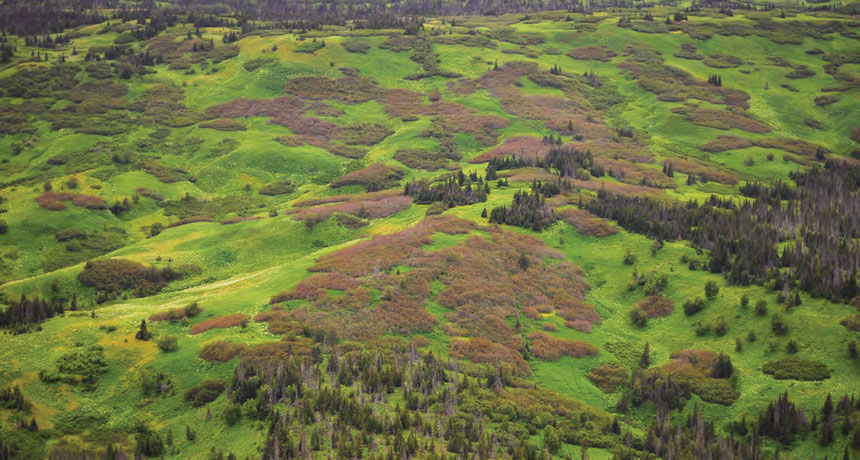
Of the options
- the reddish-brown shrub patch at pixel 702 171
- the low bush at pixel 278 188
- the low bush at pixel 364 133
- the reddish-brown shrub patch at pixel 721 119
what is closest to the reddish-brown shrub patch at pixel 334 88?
the low bush at pixel 364 133

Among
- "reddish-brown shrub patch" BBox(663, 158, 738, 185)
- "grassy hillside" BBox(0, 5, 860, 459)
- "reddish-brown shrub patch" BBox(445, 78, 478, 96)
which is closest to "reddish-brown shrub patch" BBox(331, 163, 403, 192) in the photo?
"grassy hillside" BBox(0, 5, 860, 459)

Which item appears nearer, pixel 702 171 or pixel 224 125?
pixel 702 171

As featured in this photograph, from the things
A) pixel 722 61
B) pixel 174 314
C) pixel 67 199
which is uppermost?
pixel 722 61

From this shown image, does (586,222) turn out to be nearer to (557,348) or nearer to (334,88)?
(557,348)

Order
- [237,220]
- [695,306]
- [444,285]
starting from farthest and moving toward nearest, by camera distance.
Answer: [237,220]
[444,285]
[695,306]

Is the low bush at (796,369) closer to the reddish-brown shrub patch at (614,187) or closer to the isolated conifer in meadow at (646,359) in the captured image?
the isolated conifer in meadow at (646,359)

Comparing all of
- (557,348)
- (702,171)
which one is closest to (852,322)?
(557,348)
